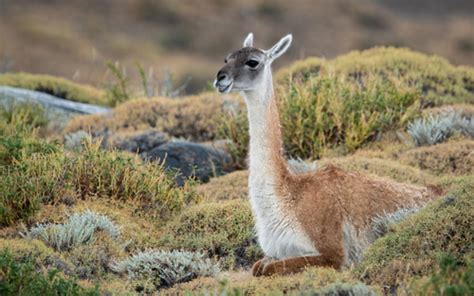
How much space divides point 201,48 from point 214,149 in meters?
41.3

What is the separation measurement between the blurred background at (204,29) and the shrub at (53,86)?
27.4m

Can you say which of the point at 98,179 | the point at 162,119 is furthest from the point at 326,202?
the point at 162,119

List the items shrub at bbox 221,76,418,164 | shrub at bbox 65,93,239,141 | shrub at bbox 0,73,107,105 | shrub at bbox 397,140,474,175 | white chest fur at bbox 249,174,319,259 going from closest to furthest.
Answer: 1. white chest fur at bbox 249,174,319,259
2. shrub at bbox 397,140,474,175
3. shrub at bbox 221,76,418,164
4. shrub at bbox 65,93,239,141
5. shrub at bbox 0,73,107,105

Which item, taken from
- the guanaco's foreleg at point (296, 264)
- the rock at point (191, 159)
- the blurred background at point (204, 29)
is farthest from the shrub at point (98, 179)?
the blurred background at point (204, 29)

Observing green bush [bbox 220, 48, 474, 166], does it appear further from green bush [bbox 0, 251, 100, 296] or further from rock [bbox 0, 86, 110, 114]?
green bush [bbox 0, 251, 100, 296]

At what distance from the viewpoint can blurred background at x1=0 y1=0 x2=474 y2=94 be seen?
173ft

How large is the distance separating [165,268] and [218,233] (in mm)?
1558

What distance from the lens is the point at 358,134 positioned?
50.5 ft

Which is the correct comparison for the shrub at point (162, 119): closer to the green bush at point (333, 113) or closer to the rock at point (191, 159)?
the green bush at point (333, 113)

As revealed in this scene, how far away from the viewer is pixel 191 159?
1502cm

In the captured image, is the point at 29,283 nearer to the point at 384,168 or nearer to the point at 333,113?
the point at 384,168

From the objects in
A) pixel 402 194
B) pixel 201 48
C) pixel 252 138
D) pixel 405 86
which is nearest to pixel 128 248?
pixel 252 138

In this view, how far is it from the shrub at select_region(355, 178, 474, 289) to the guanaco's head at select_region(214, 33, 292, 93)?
193 cm

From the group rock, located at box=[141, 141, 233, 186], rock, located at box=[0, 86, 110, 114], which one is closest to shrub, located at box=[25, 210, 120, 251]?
rock, located at box=[141, 141, 233, 186]
